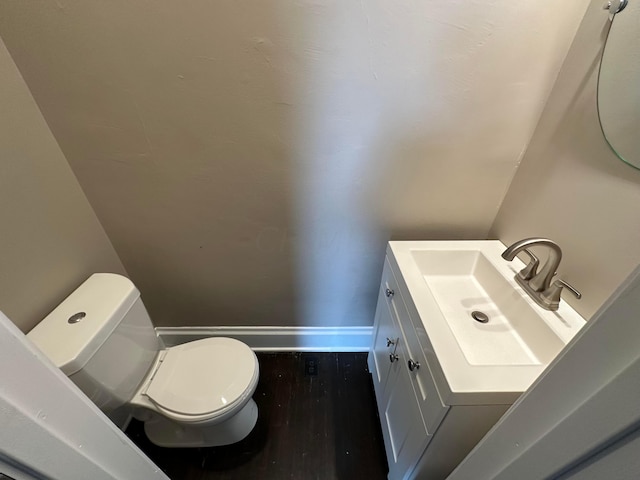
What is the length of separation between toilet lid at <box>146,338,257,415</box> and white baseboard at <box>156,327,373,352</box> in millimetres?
341

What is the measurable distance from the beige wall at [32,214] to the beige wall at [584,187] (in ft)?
5.59

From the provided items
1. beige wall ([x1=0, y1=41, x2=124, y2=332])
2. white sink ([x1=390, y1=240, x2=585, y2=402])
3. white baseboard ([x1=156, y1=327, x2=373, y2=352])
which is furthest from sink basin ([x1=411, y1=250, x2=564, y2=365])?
beige wall ([x1=0, y1=41, x2=124, y2=332])

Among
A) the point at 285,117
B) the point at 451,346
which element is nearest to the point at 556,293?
the point at 451,346

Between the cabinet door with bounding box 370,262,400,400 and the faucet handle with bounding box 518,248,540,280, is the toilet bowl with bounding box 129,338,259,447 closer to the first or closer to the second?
the cabinet door with bounding box 370,262,400,400

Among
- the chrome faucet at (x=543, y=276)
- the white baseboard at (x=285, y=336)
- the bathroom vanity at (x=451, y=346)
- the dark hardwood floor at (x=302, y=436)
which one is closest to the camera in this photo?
the bathroom vanity at (x=451, y=346)

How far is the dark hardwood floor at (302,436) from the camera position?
118 cm

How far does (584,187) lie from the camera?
806mm

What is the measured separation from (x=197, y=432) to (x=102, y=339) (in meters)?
0.64

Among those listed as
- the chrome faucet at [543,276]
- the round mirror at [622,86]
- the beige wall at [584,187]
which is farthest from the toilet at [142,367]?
the round mirror at [622,86]

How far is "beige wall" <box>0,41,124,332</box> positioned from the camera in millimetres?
835

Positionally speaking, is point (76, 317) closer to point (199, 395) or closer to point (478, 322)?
point (199, 395)

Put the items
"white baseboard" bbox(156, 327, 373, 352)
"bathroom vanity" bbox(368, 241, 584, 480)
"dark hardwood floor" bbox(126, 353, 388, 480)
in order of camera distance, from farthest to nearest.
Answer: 1. "white baseboard" bbox(156, 327, 373, 352)
2. "dark hardwood floor" bbox(126, 353, 388, 480)
3. "bathroom vanity" bbox(368, 241, 584, 480)

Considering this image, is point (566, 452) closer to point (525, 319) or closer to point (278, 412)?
point (525, 319)

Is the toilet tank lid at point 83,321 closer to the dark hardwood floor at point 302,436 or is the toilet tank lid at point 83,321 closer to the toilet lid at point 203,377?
the toilet lid at point 203,377
